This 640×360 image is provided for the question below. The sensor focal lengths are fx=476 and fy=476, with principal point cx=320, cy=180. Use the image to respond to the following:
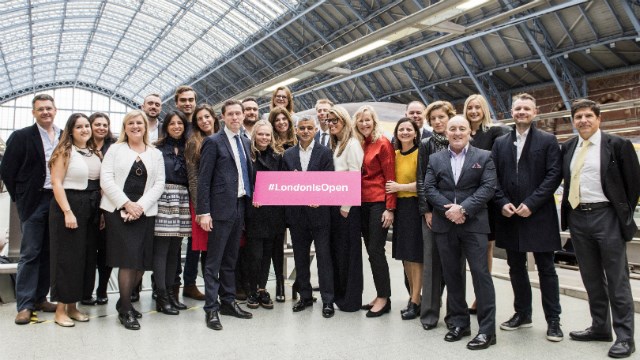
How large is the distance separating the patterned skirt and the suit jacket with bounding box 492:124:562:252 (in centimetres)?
252

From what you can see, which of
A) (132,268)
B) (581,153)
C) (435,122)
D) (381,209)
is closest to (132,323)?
(132,268)

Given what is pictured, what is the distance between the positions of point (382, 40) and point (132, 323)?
5.43 metres

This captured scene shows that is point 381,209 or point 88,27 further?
point 88,27

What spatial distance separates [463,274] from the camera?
3688mm

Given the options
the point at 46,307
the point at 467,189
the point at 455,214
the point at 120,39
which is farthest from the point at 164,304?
the point at 120,39

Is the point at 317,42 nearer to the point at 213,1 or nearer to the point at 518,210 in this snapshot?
the point at 213,1

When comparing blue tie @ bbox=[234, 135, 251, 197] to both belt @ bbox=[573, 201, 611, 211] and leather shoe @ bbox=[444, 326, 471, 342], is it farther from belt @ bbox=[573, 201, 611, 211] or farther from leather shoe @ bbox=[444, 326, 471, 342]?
belt @ bbox=[573, 201, 611, 211]

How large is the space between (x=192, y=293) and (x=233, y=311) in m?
0.85

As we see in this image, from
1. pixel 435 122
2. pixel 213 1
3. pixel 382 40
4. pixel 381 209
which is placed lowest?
pixel 381 209

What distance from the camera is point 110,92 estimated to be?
41.7m

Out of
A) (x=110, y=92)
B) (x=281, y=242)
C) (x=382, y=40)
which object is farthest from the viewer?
(x=110, y=92)

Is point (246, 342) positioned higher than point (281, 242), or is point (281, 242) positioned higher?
point (281, 242)

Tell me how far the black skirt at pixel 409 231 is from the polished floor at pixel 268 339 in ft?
1.79

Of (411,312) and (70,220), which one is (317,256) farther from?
(70,220)
